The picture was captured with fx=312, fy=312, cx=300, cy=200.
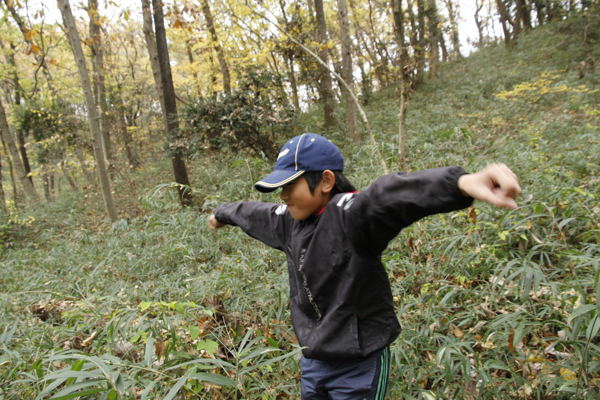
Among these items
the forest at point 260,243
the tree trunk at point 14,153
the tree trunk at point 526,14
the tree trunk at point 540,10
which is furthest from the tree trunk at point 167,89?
the tree trunk at point 526,14

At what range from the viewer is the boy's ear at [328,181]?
4.70 feet

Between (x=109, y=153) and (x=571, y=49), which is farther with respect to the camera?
(x=109, y=153)

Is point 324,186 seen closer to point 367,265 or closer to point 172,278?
point 367,265

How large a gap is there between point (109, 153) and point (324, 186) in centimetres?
1399

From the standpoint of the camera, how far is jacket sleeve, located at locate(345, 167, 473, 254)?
37.8 inches

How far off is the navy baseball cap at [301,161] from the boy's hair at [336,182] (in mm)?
29

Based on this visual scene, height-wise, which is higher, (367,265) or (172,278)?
(367,265)

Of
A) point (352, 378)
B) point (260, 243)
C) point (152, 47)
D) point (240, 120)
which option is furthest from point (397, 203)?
point (152, 47)

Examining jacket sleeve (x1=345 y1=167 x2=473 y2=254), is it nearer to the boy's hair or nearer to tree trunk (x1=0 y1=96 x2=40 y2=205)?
the boy's hair

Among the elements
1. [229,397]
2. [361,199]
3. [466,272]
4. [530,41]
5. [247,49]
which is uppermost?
[247,49]

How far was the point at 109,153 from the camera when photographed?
12805 mm

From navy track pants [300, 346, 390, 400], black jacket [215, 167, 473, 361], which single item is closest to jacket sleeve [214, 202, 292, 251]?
black jacket [215, 167, 473, 361]

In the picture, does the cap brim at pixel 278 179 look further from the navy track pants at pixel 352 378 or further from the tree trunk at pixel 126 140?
the tree trunk at pixel 126 140

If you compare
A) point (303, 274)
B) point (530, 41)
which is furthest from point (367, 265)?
point (530, 41)
